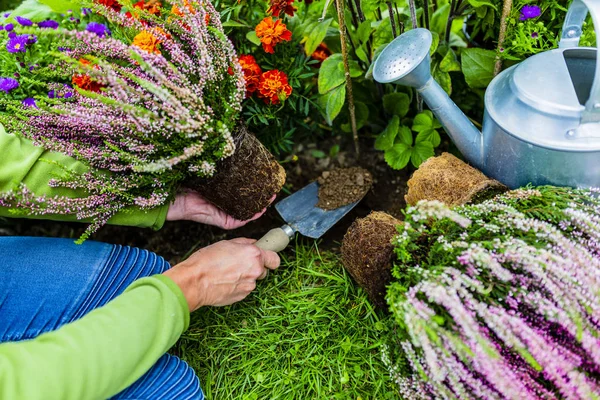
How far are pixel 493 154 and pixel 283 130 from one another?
0.70 meters

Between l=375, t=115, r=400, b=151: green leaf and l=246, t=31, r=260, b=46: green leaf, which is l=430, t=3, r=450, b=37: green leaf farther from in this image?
l=246, t=31, r=260, b=46: green leaf

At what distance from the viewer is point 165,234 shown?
1797 millimetres

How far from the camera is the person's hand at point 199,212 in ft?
5.10

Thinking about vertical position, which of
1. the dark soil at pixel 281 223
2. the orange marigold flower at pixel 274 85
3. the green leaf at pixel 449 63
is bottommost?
the dark soil at pixel 281 223

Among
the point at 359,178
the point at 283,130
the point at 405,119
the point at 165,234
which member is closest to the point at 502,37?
the point at 405,119

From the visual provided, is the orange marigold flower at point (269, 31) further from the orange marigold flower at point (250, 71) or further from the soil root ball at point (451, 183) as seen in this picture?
the soil root ball at point (451, 183)

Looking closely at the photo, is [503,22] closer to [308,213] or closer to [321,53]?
[321,53]

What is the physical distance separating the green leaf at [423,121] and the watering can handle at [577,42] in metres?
0.43

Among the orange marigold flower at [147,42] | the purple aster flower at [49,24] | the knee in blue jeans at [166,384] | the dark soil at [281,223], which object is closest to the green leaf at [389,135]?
the dark soil at [281,223]

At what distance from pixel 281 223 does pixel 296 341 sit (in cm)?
41

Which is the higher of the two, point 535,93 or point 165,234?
point 535,93

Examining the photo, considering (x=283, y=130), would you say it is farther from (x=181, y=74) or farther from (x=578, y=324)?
(x=578, y=324)

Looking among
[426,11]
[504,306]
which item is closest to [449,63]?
[426,11]

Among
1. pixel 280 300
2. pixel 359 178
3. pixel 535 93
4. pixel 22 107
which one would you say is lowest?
pixel 280 300
